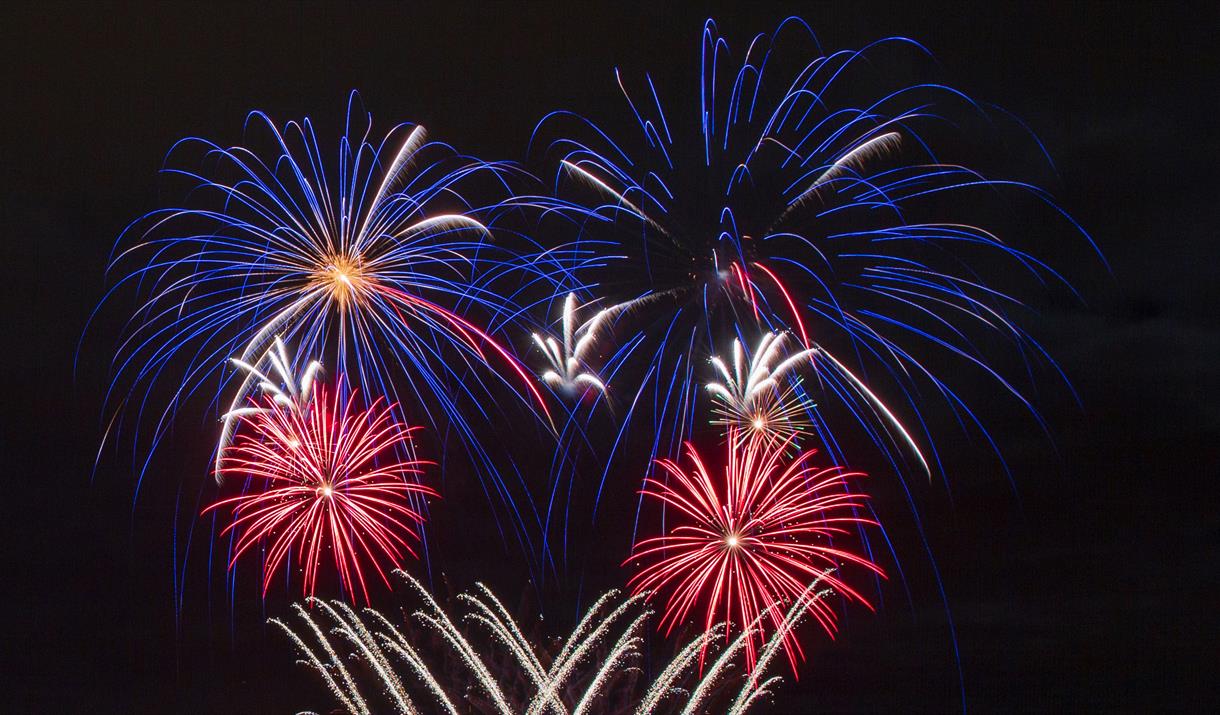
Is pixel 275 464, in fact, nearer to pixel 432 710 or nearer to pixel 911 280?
pixel 432 710

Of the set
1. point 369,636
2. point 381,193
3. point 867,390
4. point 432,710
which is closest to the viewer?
point 867,390

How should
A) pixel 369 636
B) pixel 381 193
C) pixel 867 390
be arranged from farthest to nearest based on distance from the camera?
pixel 369 636, pixel 381 193, pixel 867 390

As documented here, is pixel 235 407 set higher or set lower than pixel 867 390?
higher

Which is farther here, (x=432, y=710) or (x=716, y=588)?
(x=432, y=710)

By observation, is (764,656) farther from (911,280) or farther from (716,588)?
(911,280)

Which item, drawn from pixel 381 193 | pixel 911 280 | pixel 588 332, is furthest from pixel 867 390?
pixel 381 193

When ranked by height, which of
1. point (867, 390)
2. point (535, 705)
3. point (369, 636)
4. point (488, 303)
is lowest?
point (535, 705)

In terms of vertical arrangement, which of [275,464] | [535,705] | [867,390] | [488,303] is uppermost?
[488,303]

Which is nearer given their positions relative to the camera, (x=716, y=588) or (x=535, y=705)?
(x=716, y=588)

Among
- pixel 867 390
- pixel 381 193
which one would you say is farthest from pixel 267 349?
pixel 867 390
